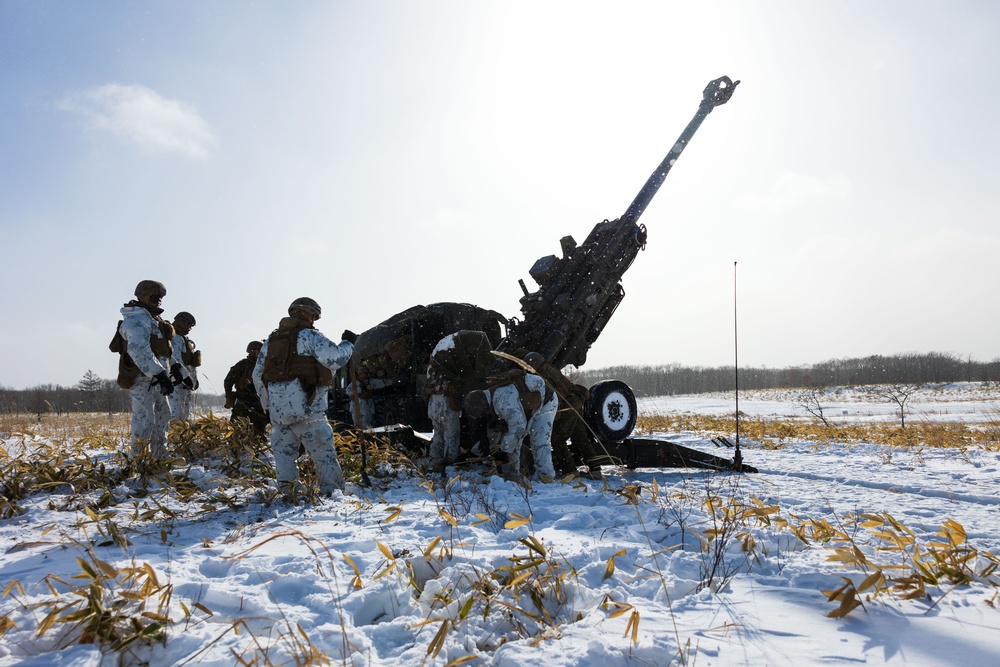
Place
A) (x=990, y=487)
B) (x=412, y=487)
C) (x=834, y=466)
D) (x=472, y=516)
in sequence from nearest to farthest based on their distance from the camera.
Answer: (x=472, y=516), (x=412, y=487), (x=990, y=487), (x=834, y=466)

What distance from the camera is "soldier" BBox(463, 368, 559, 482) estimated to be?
5.46 meters

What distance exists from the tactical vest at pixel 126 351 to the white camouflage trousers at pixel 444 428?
2910mm

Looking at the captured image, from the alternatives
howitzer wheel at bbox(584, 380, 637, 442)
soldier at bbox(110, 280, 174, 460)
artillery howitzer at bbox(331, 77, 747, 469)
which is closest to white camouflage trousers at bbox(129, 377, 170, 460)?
soldier at bbox(110, 280, 174, 460)

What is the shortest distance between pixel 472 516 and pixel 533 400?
220cm

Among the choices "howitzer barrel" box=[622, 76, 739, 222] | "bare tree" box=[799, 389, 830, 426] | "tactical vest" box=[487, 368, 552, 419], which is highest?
"howitzer barrel" box=[622, 76, 739, 222]

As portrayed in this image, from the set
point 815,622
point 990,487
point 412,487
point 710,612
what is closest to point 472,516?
point 412,487

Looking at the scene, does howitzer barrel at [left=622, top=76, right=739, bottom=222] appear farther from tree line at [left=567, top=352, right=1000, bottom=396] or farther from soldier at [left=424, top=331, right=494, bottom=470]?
tree line at [left=567, top=352, right=1000, bottom=396]

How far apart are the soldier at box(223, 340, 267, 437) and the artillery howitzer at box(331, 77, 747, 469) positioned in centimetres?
126

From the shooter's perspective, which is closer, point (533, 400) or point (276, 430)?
point (276, 430)

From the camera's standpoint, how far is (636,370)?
325ft

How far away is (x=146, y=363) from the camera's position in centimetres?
511

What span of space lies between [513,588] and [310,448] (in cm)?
287

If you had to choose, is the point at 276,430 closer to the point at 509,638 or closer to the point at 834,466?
the point at 509,638

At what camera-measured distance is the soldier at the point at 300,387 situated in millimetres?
4176
